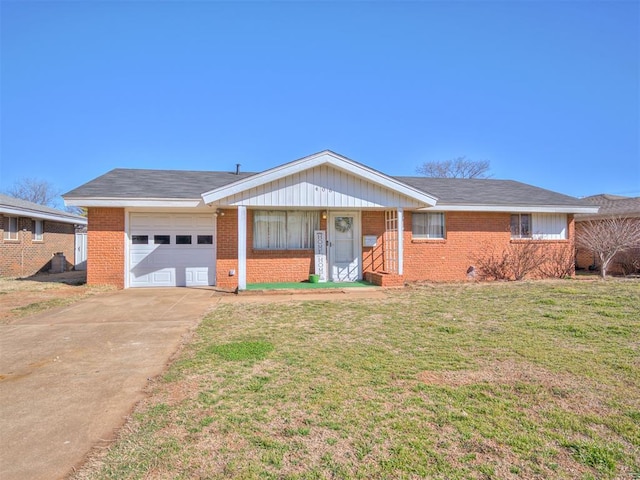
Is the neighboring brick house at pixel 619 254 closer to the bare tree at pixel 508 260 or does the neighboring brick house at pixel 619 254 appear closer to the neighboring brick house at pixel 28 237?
the bare tree at pixel 508 260

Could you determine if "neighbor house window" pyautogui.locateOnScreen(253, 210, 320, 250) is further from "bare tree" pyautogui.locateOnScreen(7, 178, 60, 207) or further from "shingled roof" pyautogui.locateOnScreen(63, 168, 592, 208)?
"bare tree" pyautogui.locateOnScreen(7, 178, 60, 207)

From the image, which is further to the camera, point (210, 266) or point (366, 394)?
point (210, 266)

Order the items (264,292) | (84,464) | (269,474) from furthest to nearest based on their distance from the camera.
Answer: (264,292)
(84,464)
(269,474)

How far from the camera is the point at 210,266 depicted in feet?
40.3

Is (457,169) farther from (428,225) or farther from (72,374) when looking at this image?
(72,374)

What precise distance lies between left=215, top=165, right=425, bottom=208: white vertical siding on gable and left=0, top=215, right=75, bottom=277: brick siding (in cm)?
1212

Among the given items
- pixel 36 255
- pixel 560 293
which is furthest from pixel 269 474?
pixel 36 255

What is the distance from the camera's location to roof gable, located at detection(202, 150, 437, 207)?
1025cm

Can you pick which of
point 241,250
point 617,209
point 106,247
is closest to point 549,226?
point 617,209

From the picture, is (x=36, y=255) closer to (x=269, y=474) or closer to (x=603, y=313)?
(x=269, y=474)

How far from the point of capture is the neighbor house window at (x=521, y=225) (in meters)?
13.5

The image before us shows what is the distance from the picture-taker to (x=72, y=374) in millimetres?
4320

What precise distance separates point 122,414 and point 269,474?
1725 millimetres

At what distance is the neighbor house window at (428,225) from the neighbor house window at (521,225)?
2903 mm
